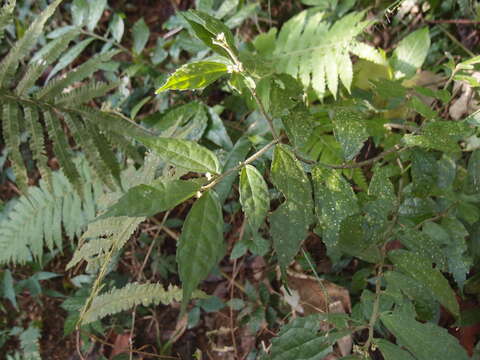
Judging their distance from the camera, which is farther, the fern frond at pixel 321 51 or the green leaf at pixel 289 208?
the fern frond at pixel 321 51

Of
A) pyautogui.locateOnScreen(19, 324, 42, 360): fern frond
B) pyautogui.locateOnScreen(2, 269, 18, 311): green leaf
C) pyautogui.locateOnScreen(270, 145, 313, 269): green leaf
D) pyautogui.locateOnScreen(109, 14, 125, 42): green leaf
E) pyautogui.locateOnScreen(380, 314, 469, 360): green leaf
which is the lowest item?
pyautogui.locateOnScreen(19, 324, 42, 360): fern frond

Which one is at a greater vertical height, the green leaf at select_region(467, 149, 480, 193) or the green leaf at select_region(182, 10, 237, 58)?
the green leaf at select_region(182, 10, 237, 58)

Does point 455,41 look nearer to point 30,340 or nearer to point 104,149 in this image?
point 104,149

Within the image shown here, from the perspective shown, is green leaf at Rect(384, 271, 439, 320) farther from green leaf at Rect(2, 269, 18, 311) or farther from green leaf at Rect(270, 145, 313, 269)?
green leaf at Rect(2, 269, 18, 311)

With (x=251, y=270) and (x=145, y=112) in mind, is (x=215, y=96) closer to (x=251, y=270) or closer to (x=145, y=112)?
(x=145, y=112)

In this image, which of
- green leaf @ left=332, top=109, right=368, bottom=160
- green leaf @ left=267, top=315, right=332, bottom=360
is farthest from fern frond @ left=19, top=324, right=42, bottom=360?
green leaf @ left=332, top=109, right=368, bottom=160

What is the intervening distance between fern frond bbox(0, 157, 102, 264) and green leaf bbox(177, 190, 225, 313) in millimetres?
1384

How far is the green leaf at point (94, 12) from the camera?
87.8 inches

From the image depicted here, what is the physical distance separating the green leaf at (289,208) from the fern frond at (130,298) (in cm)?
79

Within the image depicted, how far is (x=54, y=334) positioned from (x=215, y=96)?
5.37 ft

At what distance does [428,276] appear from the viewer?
4.16 ft

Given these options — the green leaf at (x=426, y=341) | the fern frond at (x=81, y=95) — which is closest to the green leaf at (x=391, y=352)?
the green leaf at (x=426, y=341)

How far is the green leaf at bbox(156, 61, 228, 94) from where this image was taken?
959 millimetres

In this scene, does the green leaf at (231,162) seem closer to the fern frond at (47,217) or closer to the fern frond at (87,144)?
the fern frond at (87,144)
